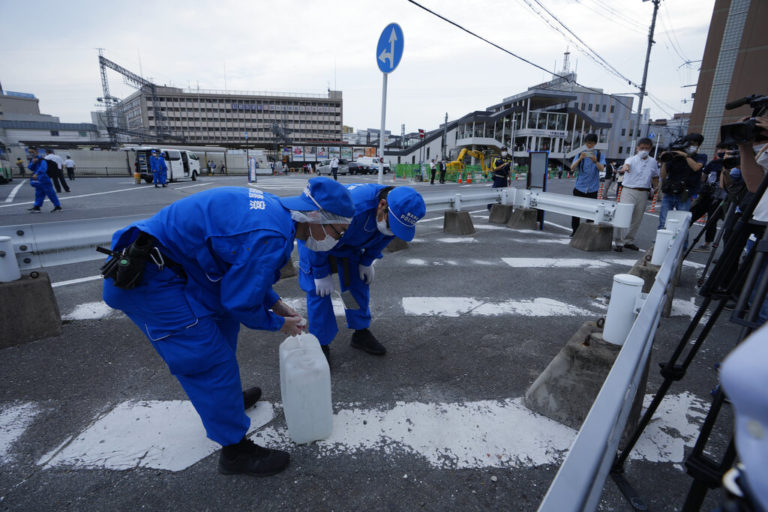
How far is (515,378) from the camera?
2.78m

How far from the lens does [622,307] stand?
6.77 feet

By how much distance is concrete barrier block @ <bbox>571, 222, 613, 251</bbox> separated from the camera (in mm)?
6441

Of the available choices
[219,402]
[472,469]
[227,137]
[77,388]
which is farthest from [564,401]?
[227,137]

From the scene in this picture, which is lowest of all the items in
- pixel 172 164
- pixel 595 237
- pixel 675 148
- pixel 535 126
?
pixel 595 237

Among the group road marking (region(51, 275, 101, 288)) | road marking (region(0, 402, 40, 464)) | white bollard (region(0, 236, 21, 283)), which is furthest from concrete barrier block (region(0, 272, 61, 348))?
road marking (region(51, 275, 101, 288))

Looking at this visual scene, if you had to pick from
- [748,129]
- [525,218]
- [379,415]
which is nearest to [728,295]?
[748,129]

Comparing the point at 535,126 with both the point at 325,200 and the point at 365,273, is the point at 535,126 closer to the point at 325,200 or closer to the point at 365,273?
the point at 365,273

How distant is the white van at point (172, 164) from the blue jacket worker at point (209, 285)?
1017 inches

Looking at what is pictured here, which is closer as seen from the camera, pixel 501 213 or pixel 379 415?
pixel 379 415

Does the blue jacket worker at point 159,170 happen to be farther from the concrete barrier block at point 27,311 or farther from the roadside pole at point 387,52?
the concrete barrier block at point 27,311

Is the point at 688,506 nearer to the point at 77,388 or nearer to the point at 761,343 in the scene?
the point at 761,343

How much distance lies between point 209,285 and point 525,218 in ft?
25.3

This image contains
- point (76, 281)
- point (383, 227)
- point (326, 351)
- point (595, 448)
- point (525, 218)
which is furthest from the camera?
point (525, 218)

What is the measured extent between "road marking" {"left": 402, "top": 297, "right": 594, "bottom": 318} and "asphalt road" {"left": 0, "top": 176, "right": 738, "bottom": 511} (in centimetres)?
2
